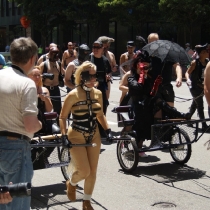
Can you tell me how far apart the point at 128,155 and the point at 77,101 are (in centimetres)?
219

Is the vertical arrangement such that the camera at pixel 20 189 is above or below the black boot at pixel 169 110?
above

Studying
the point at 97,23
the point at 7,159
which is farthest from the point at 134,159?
the point at 97,23

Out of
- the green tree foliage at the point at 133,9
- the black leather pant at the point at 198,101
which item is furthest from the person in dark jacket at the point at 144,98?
the green tree foliage at the point at 133,9

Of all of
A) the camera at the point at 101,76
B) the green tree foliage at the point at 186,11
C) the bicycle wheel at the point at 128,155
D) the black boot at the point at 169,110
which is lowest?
the bicycle wheel at the point at 128,155

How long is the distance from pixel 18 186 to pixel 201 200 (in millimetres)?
3748

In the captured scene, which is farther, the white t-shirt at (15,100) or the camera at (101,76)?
the camera at (101,76)

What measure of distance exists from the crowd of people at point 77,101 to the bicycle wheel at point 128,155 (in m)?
0.33

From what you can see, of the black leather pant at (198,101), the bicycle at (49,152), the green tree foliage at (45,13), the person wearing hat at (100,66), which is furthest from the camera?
the green tree foliage at (45,13)

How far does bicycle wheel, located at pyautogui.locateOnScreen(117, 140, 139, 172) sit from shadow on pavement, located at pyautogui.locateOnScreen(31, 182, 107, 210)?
1.03 metres

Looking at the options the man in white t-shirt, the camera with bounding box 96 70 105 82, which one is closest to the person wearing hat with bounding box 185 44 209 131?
the camera with bounding box 96 70 105 82

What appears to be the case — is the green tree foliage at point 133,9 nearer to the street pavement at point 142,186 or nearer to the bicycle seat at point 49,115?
the street pavement at point 142,186

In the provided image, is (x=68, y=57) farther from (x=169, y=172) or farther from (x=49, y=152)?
(x=49, y=152)

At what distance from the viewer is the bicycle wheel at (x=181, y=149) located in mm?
8217

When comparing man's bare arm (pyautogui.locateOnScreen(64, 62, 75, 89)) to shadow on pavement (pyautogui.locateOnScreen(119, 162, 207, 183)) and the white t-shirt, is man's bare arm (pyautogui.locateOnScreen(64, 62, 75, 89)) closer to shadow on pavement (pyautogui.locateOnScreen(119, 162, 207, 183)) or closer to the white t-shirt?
shadow on pavement (pyautogui.locateOnScreen(119, 162, 207, 183))
